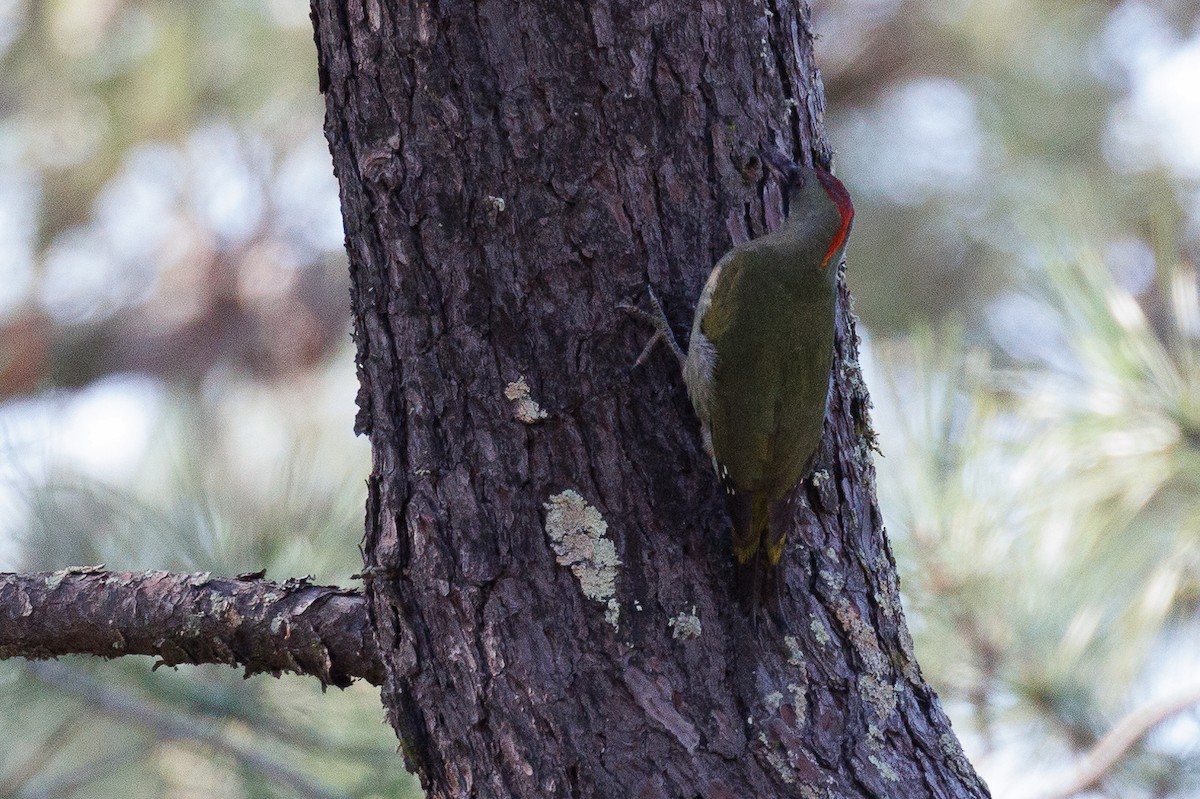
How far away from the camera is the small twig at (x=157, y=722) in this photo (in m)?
3.24

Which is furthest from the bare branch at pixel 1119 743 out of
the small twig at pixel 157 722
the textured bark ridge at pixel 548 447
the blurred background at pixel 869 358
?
the small twig at pixel 157 722

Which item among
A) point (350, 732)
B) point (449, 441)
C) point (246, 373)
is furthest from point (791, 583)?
point (246, 373)

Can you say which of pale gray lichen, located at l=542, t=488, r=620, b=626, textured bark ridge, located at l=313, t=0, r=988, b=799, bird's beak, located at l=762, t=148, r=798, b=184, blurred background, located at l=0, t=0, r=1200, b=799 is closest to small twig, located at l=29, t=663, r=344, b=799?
blurred background, located at l=0, t=0, r=1200, b=799

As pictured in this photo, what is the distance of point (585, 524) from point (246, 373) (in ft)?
15.7

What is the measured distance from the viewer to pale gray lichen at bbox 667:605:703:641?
1906mm

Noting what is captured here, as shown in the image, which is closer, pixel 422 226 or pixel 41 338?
pixel 422 226

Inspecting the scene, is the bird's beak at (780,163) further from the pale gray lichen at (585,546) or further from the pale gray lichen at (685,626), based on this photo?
the pale gray lichen at (685,626)

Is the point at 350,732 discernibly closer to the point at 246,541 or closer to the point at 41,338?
the point at 246,541

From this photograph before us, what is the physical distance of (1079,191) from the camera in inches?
210

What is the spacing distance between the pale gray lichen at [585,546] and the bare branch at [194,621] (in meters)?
0.43

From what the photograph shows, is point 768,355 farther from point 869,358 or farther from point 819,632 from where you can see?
point 869,358

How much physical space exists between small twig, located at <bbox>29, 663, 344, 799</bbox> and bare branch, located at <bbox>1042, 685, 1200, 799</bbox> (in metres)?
2.01

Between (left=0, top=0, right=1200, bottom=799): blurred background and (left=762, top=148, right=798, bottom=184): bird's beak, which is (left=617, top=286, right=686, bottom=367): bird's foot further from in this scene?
(left=0, top=0, right=1200, bottom=799): blurred background

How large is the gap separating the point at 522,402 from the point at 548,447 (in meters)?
0.08
